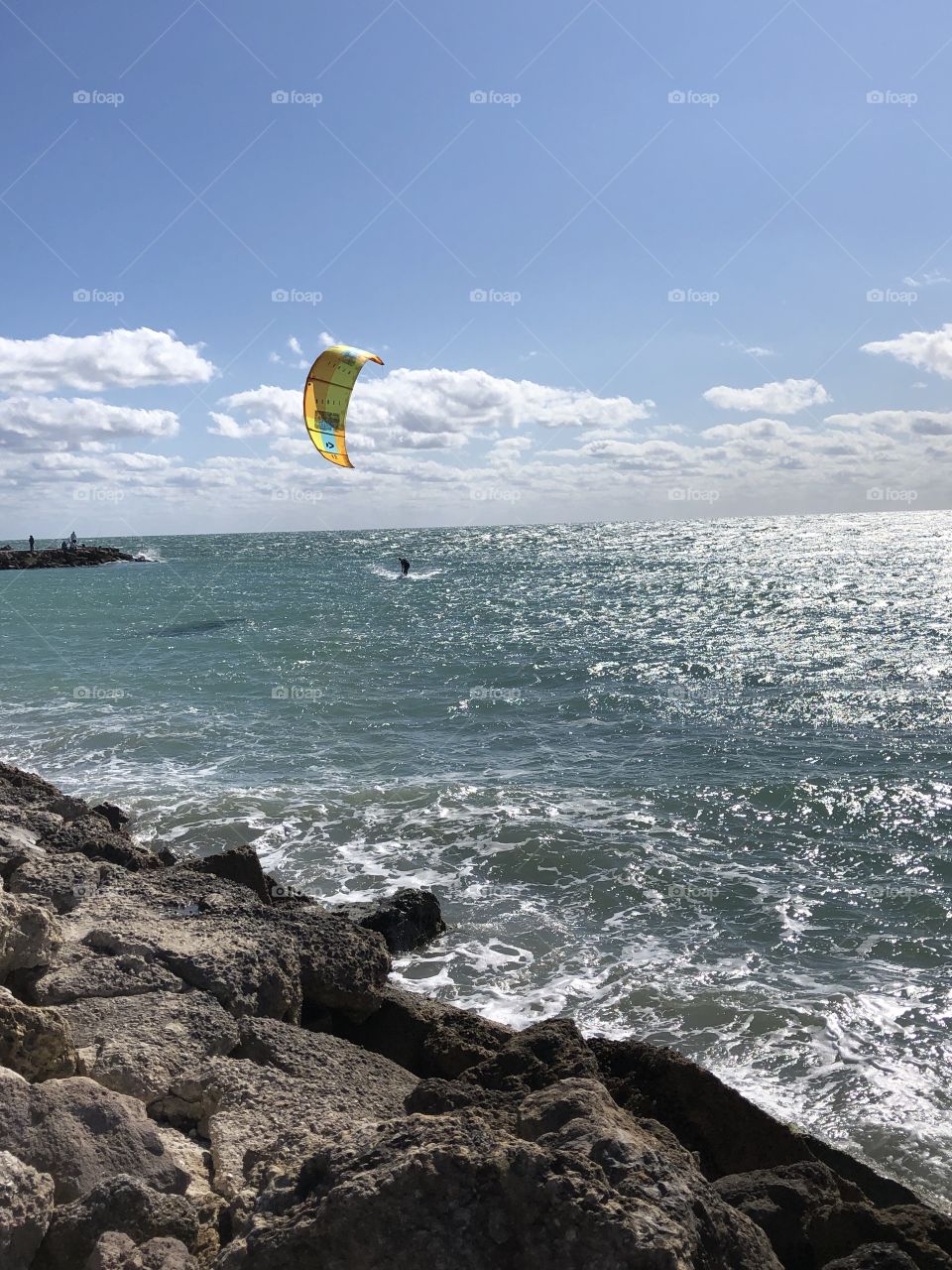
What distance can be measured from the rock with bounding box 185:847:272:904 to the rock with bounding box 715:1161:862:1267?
16.9ft

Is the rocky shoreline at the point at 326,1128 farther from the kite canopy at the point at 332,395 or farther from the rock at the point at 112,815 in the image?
the kite canopy at the point at 332,395

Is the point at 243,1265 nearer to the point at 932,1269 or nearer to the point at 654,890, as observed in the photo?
the point at 932,1269

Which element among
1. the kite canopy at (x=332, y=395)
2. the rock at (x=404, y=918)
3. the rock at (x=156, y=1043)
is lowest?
the rock at (x=404, y=918)

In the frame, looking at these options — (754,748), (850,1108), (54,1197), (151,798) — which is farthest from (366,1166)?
(754,748)

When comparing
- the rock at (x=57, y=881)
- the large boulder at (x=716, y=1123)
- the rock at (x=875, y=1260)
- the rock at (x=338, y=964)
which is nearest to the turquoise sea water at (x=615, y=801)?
the large boulder at (x=716, y=1123)

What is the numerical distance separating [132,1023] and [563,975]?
4.06 meters

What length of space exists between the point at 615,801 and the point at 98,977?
28.1 ft

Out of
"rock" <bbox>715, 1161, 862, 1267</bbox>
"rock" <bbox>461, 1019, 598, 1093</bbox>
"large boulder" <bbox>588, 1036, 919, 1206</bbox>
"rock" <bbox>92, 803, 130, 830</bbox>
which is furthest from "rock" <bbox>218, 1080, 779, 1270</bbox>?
"rock" <bbox>92, 803, 130, 830</bbox>

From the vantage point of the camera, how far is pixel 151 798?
13266 millimetres

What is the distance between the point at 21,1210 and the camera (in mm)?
3271

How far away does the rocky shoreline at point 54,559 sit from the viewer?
72.9m

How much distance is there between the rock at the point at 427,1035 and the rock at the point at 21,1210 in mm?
2945

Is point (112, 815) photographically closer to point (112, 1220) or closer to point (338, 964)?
A: point (338, 964)

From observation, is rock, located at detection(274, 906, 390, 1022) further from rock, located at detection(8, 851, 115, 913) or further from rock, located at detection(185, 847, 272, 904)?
rock, located at detection(185, 847, 272, 904)
